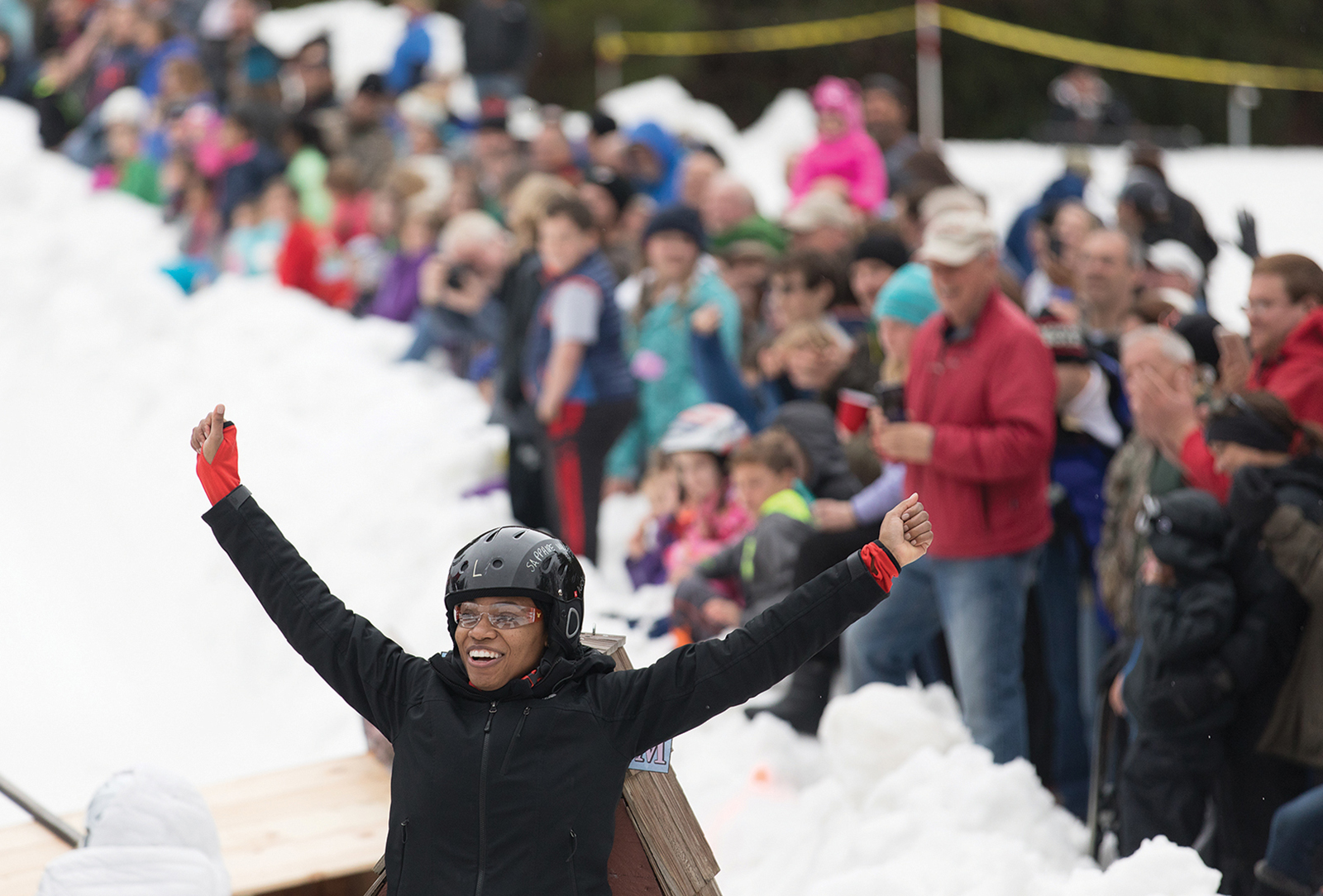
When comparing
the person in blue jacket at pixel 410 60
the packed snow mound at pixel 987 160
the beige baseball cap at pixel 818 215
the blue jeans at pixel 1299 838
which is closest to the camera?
the blue jeans at pixel 1299 838

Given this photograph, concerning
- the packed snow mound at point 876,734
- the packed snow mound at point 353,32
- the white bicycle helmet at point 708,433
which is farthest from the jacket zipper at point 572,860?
the packed snow mound at point 353,32

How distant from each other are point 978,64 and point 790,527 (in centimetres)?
1688

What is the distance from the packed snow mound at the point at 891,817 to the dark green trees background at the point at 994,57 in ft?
52.0

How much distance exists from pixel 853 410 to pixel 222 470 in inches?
137

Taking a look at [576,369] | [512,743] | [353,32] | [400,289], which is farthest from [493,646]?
[353,32]

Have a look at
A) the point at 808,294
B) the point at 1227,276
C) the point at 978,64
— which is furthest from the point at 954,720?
the point at 978,64

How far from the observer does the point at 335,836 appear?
4.41 m

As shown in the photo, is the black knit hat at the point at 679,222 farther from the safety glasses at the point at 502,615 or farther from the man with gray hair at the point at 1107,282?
the safety glasses at the point at 502,615

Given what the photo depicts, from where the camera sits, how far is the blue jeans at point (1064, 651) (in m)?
5.48

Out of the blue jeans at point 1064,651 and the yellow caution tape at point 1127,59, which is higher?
the blue jeans at point 1064,651

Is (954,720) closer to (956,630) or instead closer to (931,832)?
(956,630)

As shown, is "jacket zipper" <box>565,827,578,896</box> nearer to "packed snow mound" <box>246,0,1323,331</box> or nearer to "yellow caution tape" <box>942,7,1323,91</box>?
"packed snow mound" <box>246,0,1323,331</box>

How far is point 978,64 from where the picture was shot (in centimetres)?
2075

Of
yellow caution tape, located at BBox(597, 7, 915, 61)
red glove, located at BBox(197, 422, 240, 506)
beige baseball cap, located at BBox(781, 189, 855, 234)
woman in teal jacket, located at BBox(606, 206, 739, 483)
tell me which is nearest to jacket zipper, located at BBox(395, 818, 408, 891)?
red glove, located at BBox(197, 422, 240, 506)
